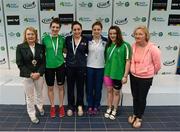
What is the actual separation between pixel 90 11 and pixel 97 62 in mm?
1628

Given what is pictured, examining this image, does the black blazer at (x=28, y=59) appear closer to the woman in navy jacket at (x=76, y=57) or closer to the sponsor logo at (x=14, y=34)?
the woman in navy jacket at (x=76, y=57)

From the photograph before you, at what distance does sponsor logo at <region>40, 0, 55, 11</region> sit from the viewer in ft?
12.8

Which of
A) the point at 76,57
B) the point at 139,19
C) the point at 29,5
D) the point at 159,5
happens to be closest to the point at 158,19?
the point at 159,5

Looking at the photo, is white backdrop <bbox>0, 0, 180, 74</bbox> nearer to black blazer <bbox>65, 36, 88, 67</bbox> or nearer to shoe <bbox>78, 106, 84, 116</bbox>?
black blazer <bbox>65, 36, 88, 67</bbox>

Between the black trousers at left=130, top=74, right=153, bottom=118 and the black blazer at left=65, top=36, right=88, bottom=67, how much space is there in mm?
689

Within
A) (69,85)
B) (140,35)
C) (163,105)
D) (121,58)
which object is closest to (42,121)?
(69,85)

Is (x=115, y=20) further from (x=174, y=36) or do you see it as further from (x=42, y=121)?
(x=42, y=121)

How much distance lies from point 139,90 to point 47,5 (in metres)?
2.54

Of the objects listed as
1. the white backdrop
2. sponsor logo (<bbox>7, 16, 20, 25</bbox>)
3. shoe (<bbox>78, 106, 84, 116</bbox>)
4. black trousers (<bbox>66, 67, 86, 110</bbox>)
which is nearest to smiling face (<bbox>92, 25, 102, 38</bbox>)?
black trousers (<bbox>66, 67, 86, 110</bbox>)

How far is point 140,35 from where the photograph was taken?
2291 mm

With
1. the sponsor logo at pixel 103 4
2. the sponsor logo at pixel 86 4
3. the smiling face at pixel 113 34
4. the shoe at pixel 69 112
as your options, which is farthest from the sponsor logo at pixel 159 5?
the shoe at pixel 69 112

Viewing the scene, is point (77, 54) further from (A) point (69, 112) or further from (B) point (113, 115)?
(B) point (113, 115)

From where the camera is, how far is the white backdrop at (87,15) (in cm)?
393

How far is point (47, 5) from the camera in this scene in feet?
12.9
